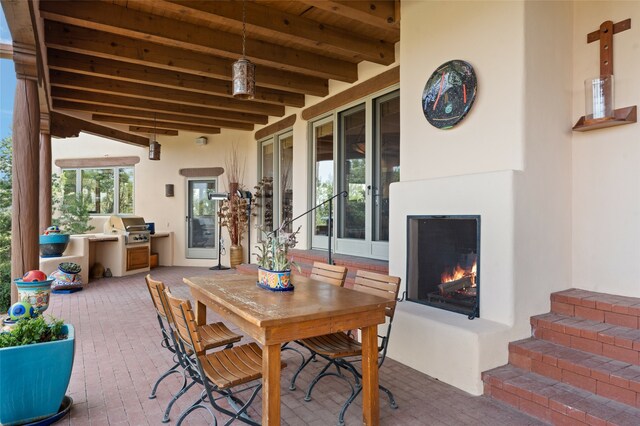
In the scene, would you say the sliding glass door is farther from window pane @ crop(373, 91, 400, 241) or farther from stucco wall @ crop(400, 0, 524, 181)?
stucco wall @ crop(400, 0, 524, 181)

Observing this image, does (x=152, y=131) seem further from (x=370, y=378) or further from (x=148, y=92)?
(x=370, y=378)

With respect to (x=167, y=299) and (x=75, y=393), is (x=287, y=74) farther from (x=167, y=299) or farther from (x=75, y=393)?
(x=75, y=393)

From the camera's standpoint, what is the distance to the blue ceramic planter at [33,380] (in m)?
2.23

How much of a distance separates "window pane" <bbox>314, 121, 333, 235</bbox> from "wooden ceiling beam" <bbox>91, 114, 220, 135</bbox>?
3179mm

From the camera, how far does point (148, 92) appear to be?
587cm

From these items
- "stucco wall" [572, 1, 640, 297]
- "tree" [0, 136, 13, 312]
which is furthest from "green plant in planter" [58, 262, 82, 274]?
"stucco wall" [572, 1, 640, 297]

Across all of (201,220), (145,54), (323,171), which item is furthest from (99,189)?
(323,171)

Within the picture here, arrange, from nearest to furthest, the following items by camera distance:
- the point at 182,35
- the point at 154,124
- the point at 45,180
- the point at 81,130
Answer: the point at 182,35
the point at 45,180
the point at 81,130
the point at 154,124

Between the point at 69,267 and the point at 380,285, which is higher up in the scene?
the point at 380,285

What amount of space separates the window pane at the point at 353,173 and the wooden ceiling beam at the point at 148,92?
1.82 m

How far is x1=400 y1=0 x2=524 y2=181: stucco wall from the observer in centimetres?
294

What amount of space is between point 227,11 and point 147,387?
330cm

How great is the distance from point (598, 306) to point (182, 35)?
445 centimetres


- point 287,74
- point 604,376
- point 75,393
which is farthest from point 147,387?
point 287,74
